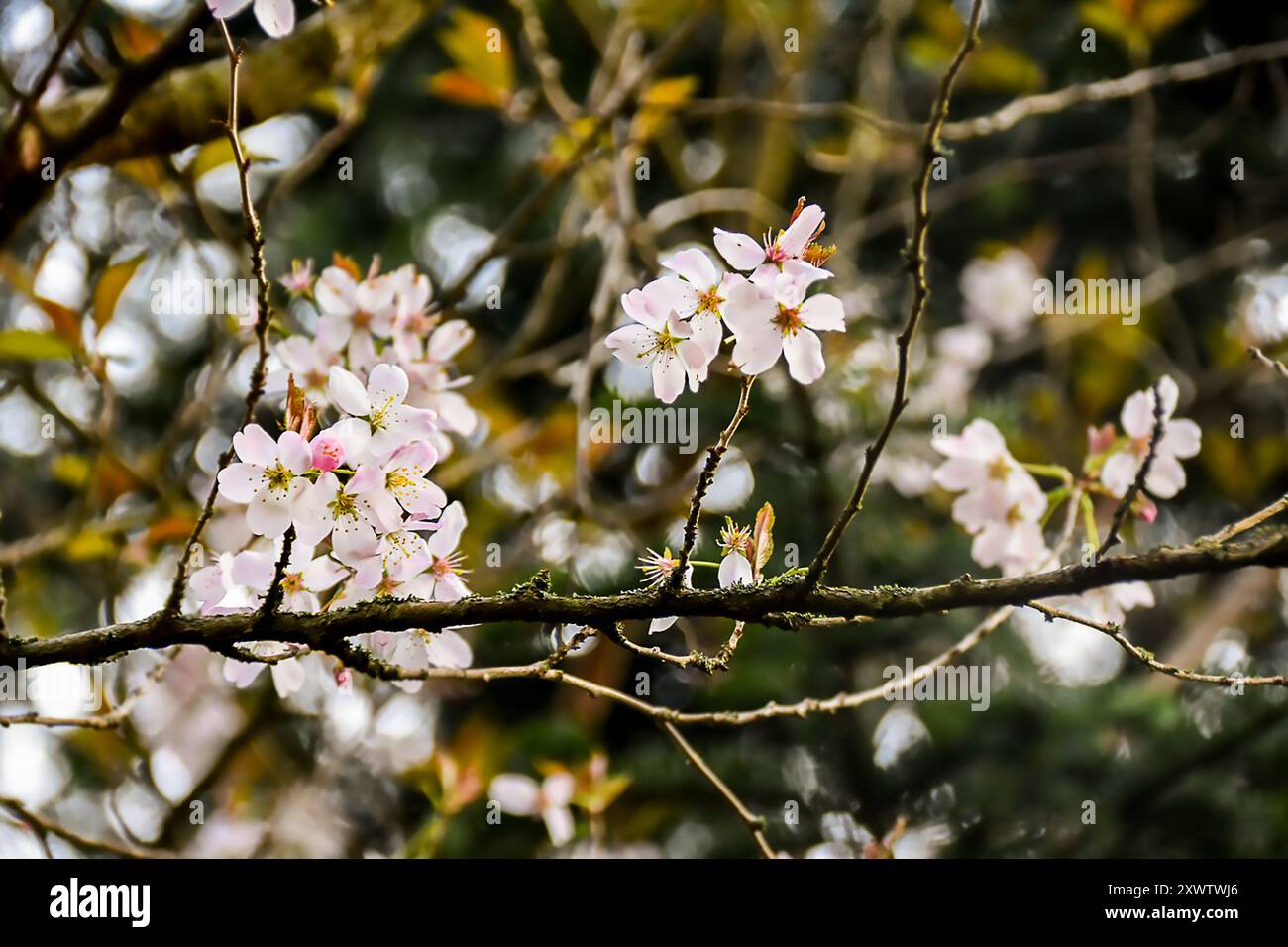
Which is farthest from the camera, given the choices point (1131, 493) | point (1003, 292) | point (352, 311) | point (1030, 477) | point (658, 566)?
point (1003, 292)

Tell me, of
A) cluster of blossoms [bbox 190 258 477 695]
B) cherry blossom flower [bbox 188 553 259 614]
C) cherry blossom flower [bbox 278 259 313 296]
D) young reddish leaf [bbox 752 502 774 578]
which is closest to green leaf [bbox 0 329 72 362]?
cherry blossom flower [bbox 278 259 313 296]

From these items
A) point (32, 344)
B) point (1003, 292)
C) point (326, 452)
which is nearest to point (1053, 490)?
point (326, 452)

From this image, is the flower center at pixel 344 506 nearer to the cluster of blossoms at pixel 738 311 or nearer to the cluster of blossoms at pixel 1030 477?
the cluster of blossoms at pixel 738 311

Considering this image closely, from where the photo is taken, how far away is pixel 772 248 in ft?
2.65

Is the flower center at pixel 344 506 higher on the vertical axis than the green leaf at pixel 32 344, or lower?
lower

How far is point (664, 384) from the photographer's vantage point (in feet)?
2.67

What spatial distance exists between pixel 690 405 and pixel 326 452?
1.36 metres

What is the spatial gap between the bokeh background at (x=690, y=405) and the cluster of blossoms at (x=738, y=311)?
22.4 inches

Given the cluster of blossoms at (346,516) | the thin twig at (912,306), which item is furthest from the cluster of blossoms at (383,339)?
the thin twig at (912,306)

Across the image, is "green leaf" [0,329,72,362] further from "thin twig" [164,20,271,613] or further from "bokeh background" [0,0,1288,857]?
"thin twig" [164,20,271,613]

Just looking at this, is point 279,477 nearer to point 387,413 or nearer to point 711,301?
point 387,413

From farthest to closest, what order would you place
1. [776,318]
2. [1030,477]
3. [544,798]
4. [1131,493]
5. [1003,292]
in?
[1003,292]
[544,798]
[1030,477]
[776,318]
[1131,493]

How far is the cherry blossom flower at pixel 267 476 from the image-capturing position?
726mm
